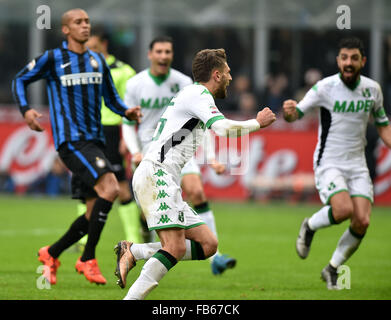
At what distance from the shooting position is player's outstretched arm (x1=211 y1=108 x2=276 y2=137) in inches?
260

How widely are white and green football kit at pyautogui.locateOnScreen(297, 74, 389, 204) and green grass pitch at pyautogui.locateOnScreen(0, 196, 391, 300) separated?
102 cm

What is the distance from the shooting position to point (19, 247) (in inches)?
445

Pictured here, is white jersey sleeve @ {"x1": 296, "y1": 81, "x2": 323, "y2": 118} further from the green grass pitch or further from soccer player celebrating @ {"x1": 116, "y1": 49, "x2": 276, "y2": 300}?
soccer player celebrating @ {"x1": 116, "y1": 49, "x2": 276, "y2": 300}

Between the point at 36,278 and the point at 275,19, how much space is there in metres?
14.2

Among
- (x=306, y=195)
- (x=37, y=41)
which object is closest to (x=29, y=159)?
(x=37, y=41)

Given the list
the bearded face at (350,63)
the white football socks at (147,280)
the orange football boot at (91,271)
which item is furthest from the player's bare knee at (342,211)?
the white football socks at (147,280)

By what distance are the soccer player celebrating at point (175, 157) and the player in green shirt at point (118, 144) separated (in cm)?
392

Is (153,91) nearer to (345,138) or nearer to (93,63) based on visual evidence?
(93,63)

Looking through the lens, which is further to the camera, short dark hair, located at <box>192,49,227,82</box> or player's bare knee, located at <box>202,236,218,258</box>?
player's bare knee, located at <box>202,236,218,258</box>

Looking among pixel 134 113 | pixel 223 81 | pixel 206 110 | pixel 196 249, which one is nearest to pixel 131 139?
pixel 134 113

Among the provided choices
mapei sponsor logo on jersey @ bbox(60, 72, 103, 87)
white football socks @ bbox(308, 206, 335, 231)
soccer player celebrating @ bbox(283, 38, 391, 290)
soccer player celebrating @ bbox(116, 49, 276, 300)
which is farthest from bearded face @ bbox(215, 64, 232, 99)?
white football socks @ bbox(308, 206, 335, 231)

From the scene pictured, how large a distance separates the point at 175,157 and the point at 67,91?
77.8 inches

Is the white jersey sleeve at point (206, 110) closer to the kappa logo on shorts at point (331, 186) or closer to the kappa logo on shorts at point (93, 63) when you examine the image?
the kappa logo on shorts at point (93, 63)

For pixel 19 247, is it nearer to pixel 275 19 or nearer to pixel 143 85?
pixel 143 85
